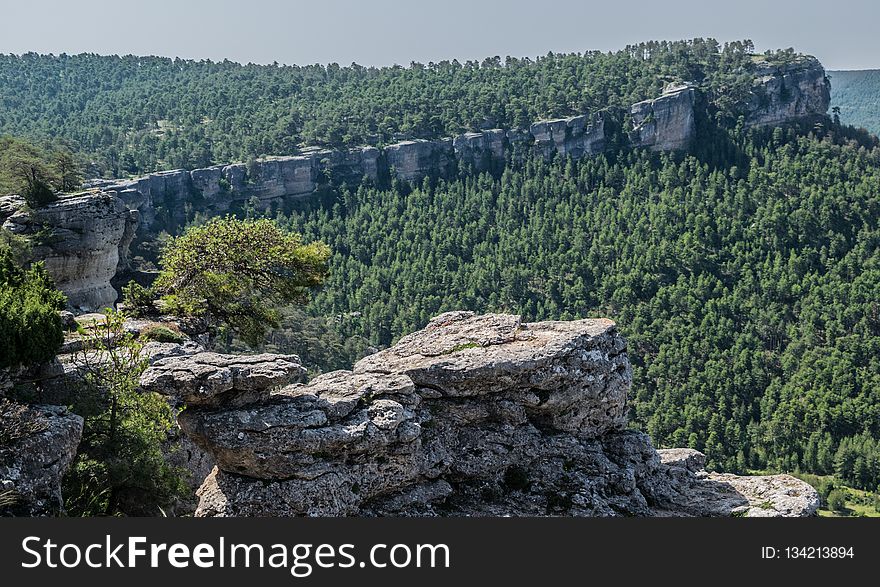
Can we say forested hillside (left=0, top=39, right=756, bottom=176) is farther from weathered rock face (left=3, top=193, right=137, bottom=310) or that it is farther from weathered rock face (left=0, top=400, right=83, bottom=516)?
weathered rock face (left=0, top=400, right=83, bottom=516)

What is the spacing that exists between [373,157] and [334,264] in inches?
1266

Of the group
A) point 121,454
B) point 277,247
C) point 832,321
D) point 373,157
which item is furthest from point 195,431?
point 373,157

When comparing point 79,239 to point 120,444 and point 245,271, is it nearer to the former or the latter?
point 245,271

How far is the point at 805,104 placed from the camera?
601ft

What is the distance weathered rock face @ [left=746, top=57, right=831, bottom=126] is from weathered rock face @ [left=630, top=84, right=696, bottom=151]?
12.6 meters

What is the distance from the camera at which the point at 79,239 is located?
61.9 metres

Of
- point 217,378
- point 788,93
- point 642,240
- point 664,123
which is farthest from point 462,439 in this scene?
point 788,93

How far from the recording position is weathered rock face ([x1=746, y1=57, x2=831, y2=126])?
180 m

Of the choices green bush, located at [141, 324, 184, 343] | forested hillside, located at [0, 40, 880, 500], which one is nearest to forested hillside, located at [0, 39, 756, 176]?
forested hillside, located at [0, 40, 880, 500]

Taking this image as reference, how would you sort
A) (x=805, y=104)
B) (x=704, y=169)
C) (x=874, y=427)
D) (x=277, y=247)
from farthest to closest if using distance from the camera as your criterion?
(x=805, y=104) < (x=704, y=169) < (x=874, y=427) < (x=277, y=247)

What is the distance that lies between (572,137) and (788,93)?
4412 cm

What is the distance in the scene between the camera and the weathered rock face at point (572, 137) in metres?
176

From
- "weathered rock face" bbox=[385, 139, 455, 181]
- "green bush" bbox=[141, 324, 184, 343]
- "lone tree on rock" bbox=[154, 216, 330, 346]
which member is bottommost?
"green bush" bbox=[141, 324, 184, 343]

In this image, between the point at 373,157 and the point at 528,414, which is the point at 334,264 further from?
the point at 528,414
